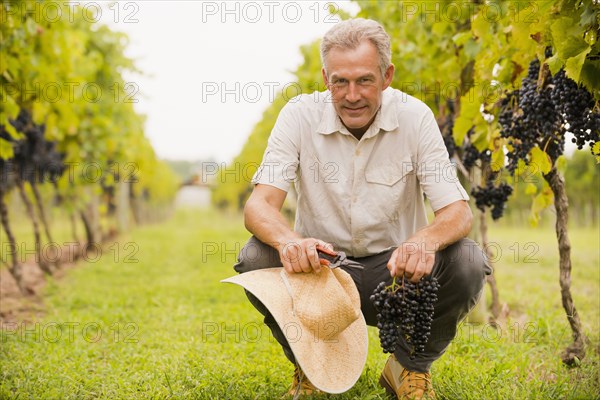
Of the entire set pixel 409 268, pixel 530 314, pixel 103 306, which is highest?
pixel 409 268

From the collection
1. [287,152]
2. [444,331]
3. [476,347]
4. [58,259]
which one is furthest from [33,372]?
[58,259]

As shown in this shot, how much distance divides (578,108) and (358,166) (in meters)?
1.10

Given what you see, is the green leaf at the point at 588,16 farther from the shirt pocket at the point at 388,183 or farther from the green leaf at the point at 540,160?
the shirt pocket at the point at 388,183

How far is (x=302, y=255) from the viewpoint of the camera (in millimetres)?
2557

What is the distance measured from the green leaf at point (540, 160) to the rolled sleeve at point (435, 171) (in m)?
0.60

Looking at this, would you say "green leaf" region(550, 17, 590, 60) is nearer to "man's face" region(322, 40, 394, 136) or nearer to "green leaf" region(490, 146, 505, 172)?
"man's face" region(322, 40, 394, 136)

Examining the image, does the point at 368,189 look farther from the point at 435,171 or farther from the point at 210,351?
the point at 210,351

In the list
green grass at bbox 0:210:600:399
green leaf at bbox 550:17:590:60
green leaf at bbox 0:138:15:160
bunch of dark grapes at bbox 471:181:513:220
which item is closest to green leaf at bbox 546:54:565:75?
green leaf at bbox 550:17:590:60

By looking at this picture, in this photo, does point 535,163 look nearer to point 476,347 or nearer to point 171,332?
point 476,347

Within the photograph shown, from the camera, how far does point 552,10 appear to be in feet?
9.72

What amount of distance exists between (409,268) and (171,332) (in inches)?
107

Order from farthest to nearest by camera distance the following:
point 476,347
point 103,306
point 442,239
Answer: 1. point 103,306
2. point 476,347
3. point 442,239

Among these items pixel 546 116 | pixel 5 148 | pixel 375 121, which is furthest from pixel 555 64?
pixel 5 148

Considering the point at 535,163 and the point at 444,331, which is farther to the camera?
the point at 535,163
